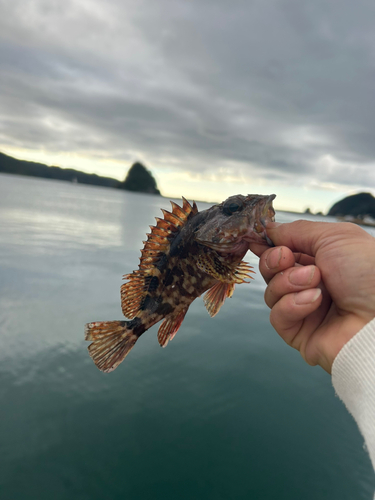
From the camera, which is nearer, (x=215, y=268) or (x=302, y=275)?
(x=302, y=275)

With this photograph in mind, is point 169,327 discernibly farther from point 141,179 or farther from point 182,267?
point 141,179

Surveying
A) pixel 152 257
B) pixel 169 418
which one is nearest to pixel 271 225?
pixel 152 257

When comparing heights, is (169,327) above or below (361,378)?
below

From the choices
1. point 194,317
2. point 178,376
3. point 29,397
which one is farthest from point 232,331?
point 29,397

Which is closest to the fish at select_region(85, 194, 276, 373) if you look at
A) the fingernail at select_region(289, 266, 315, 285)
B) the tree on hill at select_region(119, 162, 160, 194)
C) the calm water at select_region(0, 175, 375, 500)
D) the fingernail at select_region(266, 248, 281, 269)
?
the fingernail at select_region(266, 248, 281, 269)

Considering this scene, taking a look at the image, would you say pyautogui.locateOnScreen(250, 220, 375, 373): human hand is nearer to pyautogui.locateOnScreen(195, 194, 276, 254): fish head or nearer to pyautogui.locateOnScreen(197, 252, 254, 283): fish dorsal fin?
pyautogui.locateOnScreen(195, 194, 276, 254): fish head

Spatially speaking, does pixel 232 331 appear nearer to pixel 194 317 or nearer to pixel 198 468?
pixel 194 317

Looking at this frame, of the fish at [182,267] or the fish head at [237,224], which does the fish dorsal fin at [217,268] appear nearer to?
the fish at [182,267]
